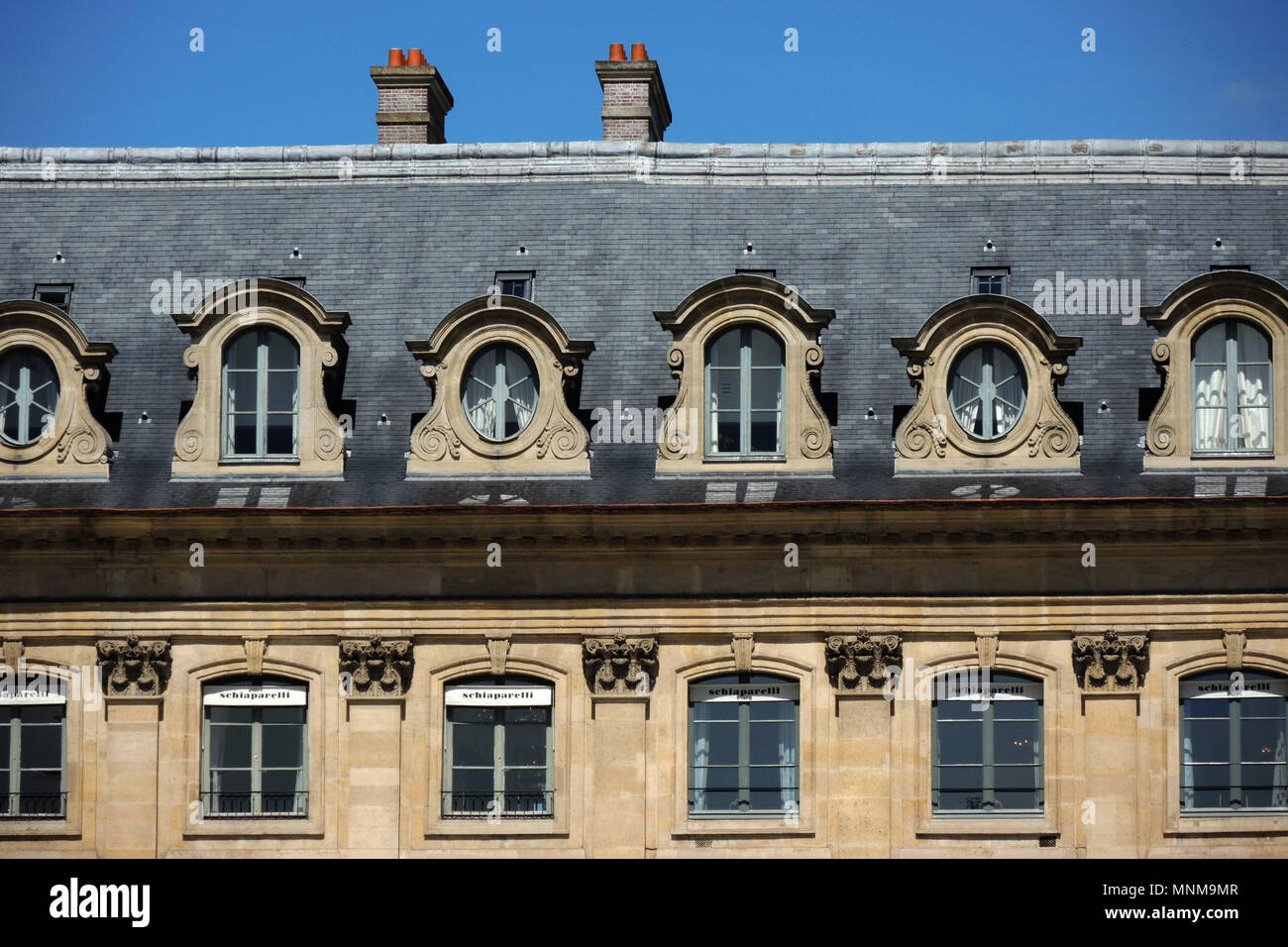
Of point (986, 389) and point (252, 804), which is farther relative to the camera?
point (986, 389)

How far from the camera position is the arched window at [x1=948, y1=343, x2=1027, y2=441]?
28359 mm

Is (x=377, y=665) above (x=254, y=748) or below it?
above

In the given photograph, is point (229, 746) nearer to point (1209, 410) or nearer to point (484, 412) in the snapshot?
point (484, 412)

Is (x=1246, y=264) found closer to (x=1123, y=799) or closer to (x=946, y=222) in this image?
(x=946, y=222)

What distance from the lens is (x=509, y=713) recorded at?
28203 millimetres

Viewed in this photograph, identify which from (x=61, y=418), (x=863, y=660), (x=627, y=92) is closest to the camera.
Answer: (x=863, y=660)

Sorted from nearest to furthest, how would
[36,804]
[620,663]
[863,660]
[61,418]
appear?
1. [863,660]
2. [620,663]
3. [36,804]
4. [61,418]

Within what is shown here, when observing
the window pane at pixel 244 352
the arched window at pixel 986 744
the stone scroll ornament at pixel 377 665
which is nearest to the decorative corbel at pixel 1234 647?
the arched window at pixel 986 744

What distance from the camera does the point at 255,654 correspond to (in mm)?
28156

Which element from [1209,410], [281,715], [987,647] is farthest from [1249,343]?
[281,715]

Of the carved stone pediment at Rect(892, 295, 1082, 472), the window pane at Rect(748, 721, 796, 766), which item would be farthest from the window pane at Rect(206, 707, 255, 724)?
the carved stone pediment at Rect(892, 295, 1082, 472)

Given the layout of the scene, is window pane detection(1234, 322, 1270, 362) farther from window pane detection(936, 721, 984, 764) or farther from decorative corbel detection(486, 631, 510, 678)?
decorative corbel detection(486, 631, 510, 678)

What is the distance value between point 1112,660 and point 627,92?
41.7ft
